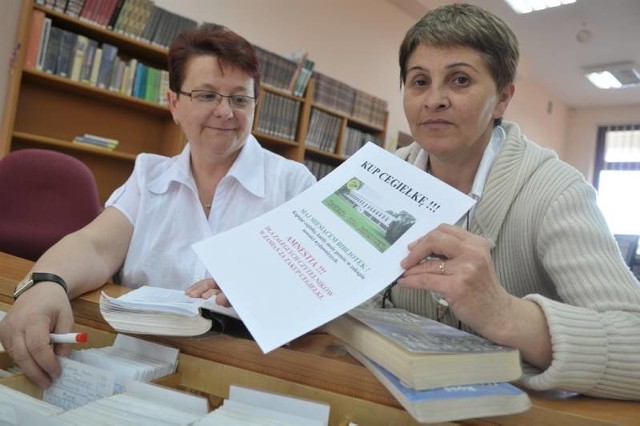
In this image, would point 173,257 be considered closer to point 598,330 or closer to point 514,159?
point 514,159

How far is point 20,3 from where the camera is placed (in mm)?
2939

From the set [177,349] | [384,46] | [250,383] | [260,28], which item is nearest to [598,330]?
[250,383]

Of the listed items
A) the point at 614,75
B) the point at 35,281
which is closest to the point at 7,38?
the point at 35,281

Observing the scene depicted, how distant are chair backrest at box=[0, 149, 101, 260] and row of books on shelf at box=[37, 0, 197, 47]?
109cm

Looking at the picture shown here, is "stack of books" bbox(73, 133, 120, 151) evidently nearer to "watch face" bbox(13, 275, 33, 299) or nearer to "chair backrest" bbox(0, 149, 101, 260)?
"chair backrest" bbox(0, 149, 101, 260)

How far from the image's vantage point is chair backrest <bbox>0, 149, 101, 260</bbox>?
215cm

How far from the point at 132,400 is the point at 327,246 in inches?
12.0

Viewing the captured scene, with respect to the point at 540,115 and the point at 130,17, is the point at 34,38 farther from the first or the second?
the point at 540,115

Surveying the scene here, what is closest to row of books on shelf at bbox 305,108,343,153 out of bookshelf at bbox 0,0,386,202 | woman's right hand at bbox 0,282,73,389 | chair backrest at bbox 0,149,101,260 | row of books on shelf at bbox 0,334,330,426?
bookshelf at bbox 0,0,386,202

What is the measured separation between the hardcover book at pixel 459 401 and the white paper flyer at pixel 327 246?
0.42ft

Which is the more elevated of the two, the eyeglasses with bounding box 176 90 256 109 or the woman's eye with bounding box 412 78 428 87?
the eyeglasses with bounding box 176 90 256 109

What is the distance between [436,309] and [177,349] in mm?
534

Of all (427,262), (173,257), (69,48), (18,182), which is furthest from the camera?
(69,48)

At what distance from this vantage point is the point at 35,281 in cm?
85
